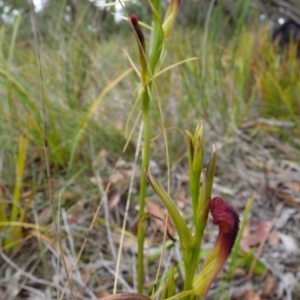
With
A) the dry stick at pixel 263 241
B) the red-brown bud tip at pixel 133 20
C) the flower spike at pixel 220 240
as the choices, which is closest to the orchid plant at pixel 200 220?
the flower spike at pixel 220 240

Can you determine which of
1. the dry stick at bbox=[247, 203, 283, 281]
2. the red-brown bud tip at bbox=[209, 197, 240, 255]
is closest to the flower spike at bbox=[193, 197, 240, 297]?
the red-brown bud tip at bbox=[209, 197, 240, 255]

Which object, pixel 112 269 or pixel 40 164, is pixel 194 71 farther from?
pixel 112 269

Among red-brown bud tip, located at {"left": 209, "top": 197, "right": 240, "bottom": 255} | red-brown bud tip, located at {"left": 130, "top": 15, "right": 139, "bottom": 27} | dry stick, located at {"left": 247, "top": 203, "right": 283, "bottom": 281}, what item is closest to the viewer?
red-brown bud tip, located at {"left": 209, "top": 197, "right": 240, "bottom": 255}

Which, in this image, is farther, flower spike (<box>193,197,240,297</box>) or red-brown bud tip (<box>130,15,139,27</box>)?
red-brown bud tip (<box>130,15,139,27</box>)

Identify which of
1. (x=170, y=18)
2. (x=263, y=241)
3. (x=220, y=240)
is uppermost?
(x=170, y=18)

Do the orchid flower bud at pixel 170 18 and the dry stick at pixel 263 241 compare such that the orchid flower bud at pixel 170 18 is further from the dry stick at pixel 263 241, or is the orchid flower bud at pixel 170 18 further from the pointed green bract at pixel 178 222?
the dry stick at pixel 263 241

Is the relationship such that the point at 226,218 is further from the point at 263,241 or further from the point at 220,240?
the point at 263,241

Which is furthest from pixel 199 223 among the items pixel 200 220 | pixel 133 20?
pixel 133 20

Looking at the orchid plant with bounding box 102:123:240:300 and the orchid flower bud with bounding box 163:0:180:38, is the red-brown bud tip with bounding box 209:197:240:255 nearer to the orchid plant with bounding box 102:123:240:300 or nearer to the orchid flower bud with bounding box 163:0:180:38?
the orchid plant with bounding box 102:123:240:300

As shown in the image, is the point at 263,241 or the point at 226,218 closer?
the point at 226,218
